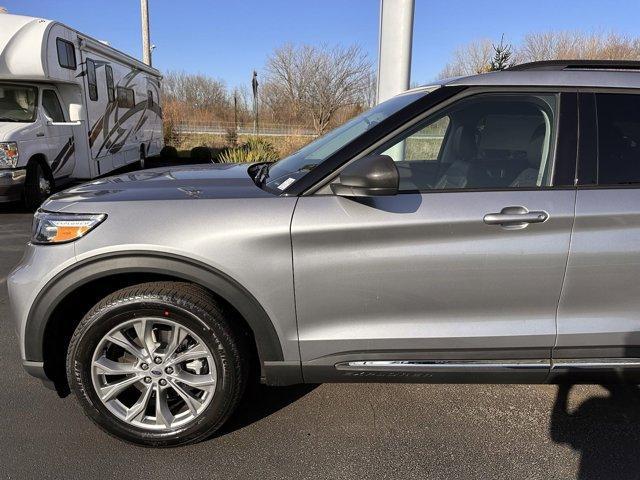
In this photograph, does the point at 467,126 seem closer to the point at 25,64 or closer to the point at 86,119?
the point at 25,64

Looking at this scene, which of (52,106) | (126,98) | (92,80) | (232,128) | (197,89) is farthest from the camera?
(197,89)

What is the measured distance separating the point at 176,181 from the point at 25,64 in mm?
6697

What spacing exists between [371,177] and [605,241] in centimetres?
110

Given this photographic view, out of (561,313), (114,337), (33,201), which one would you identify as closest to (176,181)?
(114,337)

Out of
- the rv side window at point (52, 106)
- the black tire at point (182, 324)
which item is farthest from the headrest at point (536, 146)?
the rv side window at point (52, 106)

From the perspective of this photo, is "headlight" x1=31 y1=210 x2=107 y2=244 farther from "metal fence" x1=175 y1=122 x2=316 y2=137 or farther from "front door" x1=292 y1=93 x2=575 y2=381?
"metal fence" x1=175 y1=122 x2=316 y2=137

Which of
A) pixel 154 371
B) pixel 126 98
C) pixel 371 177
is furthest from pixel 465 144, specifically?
pixel 126 98

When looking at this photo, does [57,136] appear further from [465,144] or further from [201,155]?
[465,144]

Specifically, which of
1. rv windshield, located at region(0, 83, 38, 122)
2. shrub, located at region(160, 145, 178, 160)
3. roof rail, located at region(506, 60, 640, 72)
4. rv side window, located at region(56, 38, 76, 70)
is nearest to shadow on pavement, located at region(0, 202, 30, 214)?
rv windshield, located at region(0, 83, 38, 122)

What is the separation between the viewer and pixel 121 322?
2.28m

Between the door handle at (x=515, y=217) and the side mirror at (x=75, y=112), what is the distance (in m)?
9.03

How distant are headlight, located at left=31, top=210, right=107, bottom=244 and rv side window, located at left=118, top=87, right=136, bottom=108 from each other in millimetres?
10326

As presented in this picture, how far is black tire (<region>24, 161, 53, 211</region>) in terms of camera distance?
7703 mm

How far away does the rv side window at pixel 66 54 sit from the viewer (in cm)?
838
